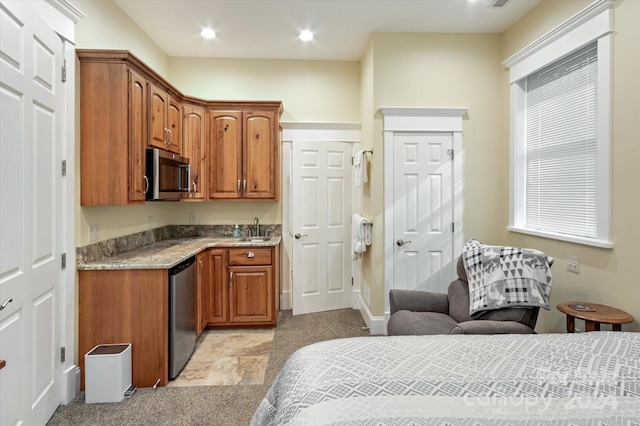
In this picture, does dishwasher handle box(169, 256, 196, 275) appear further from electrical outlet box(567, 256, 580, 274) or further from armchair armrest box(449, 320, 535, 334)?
electrical outlet box(567, 256, 580, 274)

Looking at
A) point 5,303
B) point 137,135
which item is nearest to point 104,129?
point 137,135

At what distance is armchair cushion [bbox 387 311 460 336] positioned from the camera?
2326mm

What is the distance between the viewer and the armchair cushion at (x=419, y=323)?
7.63 ft

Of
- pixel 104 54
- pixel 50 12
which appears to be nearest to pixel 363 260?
pixel 104 54

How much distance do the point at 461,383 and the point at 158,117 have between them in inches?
119

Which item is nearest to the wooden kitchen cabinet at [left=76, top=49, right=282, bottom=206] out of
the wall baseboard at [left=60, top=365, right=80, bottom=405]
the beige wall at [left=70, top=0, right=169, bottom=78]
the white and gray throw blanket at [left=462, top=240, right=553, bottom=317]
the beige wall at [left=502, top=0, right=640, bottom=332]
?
the beige wall at [left=70, top=0, right=169, bottom=78]

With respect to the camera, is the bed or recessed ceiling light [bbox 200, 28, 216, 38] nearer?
the bed

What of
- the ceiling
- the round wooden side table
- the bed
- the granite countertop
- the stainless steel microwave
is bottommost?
the round wooden side table

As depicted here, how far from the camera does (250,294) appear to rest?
353 centimetres

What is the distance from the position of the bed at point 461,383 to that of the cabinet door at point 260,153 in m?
2.68

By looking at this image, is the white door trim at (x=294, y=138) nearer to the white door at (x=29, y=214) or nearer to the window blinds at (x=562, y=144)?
the window blinds at (x=562, y=144)

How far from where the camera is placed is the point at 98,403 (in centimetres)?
226

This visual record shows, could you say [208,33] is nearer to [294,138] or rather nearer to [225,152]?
[225,152]

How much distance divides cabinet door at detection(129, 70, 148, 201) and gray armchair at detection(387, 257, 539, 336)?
2199mm
